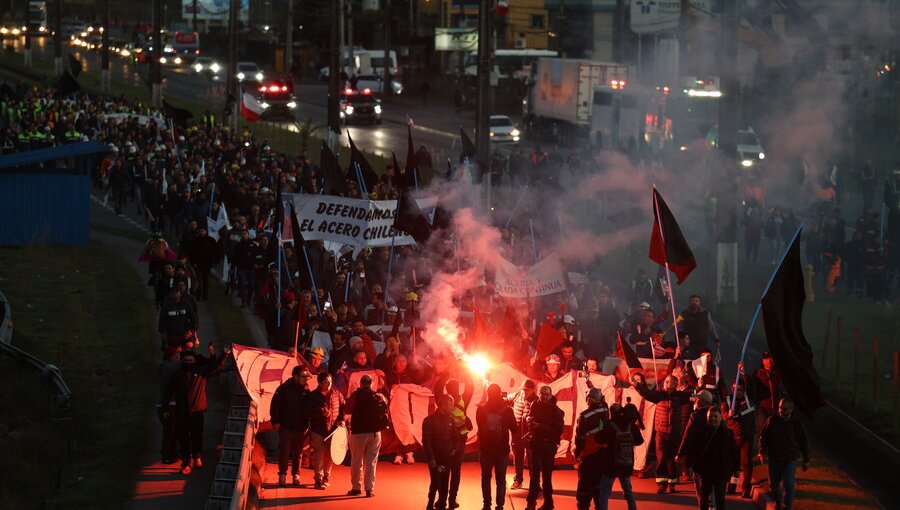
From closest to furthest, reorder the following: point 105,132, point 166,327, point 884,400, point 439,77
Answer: point 166,327 < point 884,400 < point 105,132 < point 439,77

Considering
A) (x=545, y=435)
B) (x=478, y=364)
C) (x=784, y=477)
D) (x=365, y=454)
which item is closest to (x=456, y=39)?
(x=478, y=364)

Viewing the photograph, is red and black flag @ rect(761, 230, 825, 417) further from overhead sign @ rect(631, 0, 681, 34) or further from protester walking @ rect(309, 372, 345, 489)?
overhead sign @ rect(631, 0, 681, 34)

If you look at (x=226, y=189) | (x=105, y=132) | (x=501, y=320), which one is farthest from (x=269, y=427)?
(x=105, y=132)

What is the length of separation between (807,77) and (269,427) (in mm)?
32886

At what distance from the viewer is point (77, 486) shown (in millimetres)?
15094

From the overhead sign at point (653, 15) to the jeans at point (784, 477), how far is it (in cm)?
4799

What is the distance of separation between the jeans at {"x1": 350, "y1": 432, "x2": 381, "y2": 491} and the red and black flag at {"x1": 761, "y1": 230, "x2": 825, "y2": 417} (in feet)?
13.3

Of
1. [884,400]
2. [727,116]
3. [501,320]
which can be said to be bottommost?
[884,400]

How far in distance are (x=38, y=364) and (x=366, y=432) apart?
6.33m

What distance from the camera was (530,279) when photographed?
1967 cm

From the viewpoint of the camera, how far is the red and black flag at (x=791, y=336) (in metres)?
13.5

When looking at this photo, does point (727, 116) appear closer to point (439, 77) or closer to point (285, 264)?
point (285, 264)

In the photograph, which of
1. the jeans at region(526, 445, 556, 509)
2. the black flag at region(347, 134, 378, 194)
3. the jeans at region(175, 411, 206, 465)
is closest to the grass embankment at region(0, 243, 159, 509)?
the jeans at region(175, 411, 206, 465)

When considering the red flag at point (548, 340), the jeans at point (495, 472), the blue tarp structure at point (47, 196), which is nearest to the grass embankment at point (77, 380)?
the blue tarp structure at point (47, 196)
